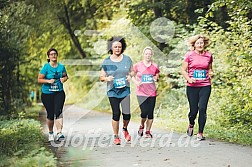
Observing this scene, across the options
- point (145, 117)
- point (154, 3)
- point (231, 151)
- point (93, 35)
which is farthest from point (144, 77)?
point (93, 35)

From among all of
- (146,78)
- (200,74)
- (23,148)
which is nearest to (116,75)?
(146,78)

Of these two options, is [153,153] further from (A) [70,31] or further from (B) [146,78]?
(A) [70,31]

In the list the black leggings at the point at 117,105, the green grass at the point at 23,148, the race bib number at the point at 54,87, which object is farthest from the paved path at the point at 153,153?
the race bib number at the point at 54,87

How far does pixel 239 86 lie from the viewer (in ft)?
45.2

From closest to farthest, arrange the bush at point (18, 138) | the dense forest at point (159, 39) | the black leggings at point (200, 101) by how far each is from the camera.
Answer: the bush at point (18, 138) → the black leggings at point (200, 101) → the dense forest at point (159, 39)

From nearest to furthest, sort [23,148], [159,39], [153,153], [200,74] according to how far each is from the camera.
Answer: [153,153]
[23,148]
[200,74]
[159,39]

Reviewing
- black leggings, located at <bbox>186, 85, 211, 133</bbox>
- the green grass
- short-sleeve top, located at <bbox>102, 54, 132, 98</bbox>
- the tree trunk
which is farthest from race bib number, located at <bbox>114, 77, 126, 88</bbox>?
the tree trunk

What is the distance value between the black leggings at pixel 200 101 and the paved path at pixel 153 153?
44 centimetres

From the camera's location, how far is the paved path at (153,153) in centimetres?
704

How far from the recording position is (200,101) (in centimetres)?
966

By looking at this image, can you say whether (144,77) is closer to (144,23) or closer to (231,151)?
(231,151)

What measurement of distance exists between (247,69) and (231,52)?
1.24 meters

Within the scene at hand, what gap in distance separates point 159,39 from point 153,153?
1363cm

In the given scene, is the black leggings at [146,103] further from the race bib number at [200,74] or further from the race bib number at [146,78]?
the race bib number at [200,74]
